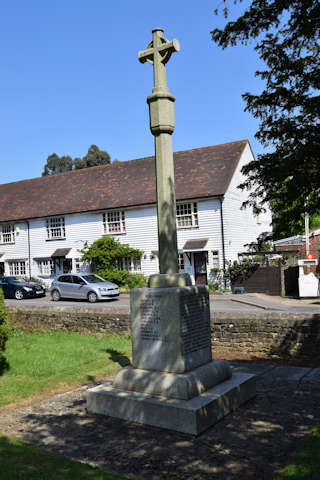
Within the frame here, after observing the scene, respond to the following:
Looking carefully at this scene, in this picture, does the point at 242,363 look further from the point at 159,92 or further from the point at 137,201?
the point at 137,201

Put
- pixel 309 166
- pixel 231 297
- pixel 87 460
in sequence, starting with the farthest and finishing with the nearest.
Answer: pixel 231 297
pixel 309 166
pixel 87 460

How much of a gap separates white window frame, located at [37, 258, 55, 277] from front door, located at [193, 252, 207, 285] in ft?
38.5

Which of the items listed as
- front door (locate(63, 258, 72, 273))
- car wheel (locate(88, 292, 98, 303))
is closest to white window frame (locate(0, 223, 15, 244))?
front door (locate(63, 258, 72, 273))

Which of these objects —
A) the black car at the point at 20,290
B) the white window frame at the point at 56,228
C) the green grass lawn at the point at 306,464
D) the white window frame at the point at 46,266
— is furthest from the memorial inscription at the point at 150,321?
the white window frame at the point at 46,266

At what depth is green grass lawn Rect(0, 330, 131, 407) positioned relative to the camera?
8578mm

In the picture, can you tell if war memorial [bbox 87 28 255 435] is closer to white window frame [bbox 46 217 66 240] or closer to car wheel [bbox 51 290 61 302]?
car wheel [bbox 51 290 61 302]

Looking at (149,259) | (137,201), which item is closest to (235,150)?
(137,201)

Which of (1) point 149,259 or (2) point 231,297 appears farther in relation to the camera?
(1) point 149,259

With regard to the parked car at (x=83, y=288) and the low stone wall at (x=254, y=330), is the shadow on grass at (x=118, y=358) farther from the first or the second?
the parked car at (x=83, y=288)

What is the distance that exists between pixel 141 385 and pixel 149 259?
71.8 ft

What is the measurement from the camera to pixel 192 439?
5457 mm

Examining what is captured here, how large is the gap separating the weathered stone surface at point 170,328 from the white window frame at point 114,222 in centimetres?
2273

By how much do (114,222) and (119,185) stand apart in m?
3.24

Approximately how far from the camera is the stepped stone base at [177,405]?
18.4 ft
